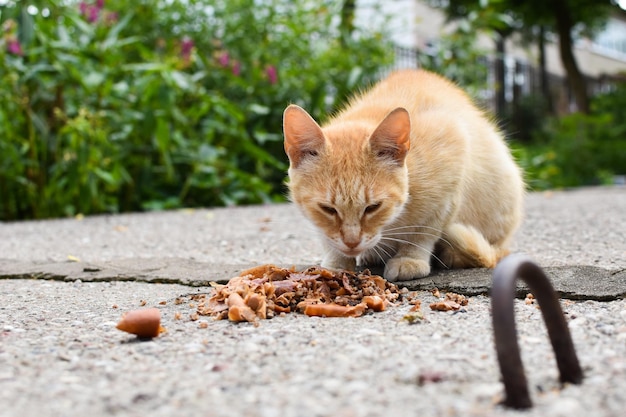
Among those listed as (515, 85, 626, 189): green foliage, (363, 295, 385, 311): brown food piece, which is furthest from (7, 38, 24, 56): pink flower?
(515, 85, 626, 189): green foliage

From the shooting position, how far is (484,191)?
111 inches

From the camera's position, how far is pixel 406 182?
2453mm

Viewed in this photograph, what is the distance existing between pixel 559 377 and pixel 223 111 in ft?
16.2

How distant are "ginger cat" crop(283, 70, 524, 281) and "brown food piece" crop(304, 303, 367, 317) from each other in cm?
31

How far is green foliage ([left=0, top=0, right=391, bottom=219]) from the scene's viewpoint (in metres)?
5.25

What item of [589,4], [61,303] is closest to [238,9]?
[61,303]

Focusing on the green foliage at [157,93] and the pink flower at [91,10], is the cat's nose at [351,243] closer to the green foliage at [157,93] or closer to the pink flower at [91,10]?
the green foliage at [157,93]

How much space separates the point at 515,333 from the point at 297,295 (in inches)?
39.0

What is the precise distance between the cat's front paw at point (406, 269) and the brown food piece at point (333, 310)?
1.53 feet

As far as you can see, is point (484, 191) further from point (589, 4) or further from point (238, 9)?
point (589, 4)

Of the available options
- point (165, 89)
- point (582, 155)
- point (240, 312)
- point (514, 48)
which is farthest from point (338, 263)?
point (514, 48)

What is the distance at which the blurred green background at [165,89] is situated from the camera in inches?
207

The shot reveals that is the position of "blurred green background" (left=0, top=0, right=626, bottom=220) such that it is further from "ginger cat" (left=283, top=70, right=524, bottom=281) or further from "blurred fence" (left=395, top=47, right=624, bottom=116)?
Result: "blurred fence" (left=395, top=47, right=624, bottom=116)

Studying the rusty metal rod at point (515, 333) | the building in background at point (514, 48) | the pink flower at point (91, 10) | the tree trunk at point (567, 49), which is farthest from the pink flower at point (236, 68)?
the tree trunk at point (567, 49)
